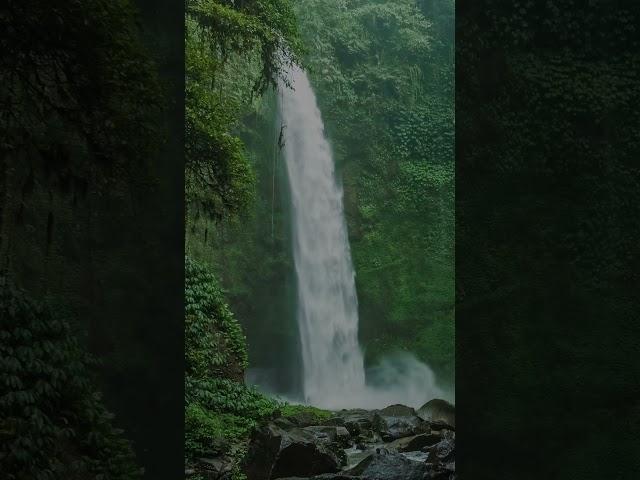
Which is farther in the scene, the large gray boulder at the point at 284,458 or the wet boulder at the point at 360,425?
the wet boulder at the point at 360,425

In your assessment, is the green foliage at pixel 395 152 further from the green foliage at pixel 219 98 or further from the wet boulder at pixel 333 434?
the green foliage at pixel 219 98

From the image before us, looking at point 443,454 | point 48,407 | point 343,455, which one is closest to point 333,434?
point 343,455

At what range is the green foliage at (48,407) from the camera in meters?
4.22

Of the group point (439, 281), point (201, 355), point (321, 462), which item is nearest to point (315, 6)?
point (439, 281)

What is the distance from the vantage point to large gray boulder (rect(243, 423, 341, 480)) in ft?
27.0

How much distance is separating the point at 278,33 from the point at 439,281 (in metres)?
9.24

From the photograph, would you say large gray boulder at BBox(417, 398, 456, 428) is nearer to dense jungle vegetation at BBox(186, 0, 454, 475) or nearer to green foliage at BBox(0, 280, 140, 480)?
dense jungle vegetation at BBox(186, 0, 454, 475)

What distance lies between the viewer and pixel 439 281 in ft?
61.6

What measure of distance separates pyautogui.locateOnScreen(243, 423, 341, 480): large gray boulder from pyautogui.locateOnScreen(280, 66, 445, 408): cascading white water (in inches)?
347

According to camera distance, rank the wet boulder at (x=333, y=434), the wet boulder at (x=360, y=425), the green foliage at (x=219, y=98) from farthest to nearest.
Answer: the wet boulder at (x=360, y=425), the wet boulder at (x=333, y=434), the green foliage at (x=219, y=98)

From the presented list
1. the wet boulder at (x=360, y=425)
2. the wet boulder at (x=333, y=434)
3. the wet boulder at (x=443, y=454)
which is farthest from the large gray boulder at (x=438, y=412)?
the wet boulder at (x=443, y=454)

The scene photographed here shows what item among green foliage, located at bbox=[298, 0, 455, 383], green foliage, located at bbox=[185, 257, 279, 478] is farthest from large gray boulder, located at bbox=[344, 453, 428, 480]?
green foliage, located at bbox=[298, 0, 455, 383]

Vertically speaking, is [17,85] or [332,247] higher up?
[17,85]
